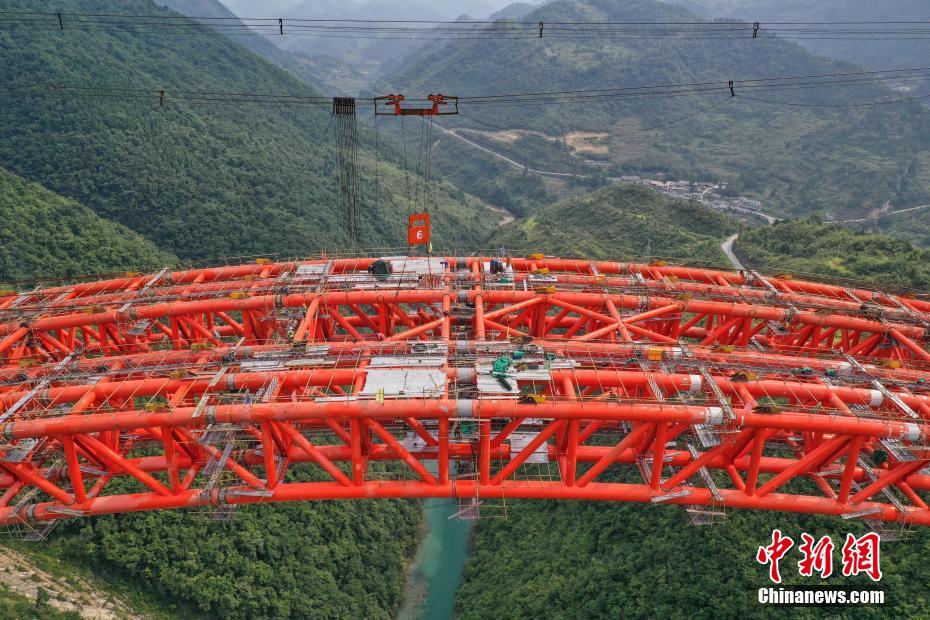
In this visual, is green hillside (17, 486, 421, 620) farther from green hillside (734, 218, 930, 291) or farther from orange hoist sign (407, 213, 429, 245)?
green hillside (734, 218, 930, 291)

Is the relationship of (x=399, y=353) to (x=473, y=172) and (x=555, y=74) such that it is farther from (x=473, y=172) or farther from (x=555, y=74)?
(x=555, y=74)

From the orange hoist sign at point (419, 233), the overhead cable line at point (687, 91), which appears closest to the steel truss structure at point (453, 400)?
the orange hoist sign at point (419, 233)

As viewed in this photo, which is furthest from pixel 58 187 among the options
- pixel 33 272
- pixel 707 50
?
pixel 707 50

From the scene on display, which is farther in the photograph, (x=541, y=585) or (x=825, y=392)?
(x=541, y=585)

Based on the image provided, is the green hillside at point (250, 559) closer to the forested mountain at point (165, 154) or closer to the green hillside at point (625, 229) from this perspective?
the forested mountain at point (165, 154)

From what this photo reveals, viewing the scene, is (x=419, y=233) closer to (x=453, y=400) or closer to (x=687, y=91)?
(x=453, y=400)

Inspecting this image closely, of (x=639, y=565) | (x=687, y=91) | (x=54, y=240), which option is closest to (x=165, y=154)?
(x=54, y=240)
